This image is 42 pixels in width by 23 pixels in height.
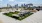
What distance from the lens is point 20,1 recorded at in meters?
1.24

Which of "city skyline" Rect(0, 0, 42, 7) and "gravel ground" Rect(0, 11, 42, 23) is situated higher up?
"city skyline" Rect(0, 0, 42, 7)

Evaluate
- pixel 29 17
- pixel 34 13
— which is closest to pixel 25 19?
pixel 29 17

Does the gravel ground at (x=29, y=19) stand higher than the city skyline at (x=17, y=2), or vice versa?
the city skyline at (x=17, y=2)

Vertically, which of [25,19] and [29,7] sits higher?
[29,7]

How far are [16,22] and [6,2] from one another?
36 cm

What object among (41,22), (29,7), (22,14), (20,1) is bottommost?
(41,22)

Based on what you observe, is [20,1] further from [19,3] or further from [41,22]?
[41,22]

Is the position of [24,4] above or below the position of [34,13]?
above

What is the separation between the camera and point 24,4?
1247mm

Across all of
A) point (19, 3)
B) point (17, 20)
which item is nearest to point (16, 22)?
point (17, 20)

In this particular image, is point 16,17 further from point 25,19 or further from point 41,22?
point 41,22

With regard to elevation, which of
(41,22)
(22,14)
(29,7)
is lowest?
(41,22)

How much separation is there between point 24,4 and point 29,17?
231 mm

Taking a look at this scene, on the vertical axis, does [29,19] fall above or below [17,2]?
below
